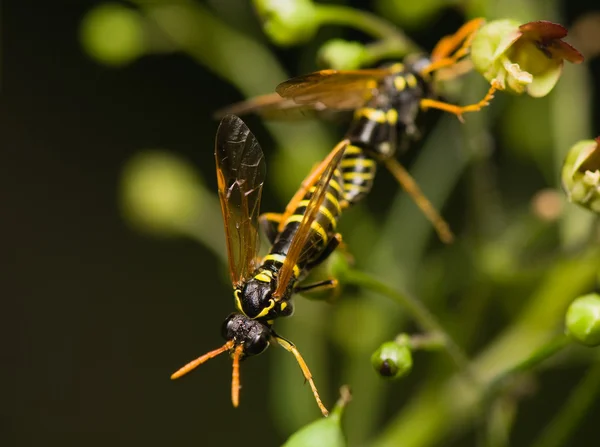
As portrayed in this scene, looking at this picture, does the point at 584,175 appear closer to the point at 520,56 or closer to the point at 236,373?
the point at 520,56

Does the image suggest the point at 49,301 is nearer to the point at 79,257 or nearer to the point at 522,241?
the point at 79,257

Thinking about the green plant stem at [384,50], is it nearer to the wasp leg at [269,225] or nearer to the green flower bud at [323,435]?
the wasp leg at [269,225]

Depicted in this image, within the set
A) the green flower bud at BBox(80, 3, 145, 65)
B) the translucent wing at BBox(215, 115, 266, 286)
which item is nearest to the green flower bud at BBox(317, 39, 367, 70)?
the translucent wing at BBox(215, 115, 266, 286)

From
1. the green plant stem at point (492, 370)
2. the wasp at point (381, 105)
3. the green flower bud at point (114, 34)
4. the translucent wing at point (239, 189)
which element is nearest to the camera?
the translucent wing at point (239, 189)

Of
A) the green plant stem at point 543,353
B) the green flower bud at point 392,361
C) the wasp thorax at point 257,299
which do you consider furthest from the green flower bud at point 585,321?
the wasp thorax at point 257,299

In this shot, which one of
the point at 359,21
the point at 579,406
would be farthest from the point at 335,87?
the point at 579,406

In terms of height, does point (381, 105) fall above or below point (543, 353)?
above
